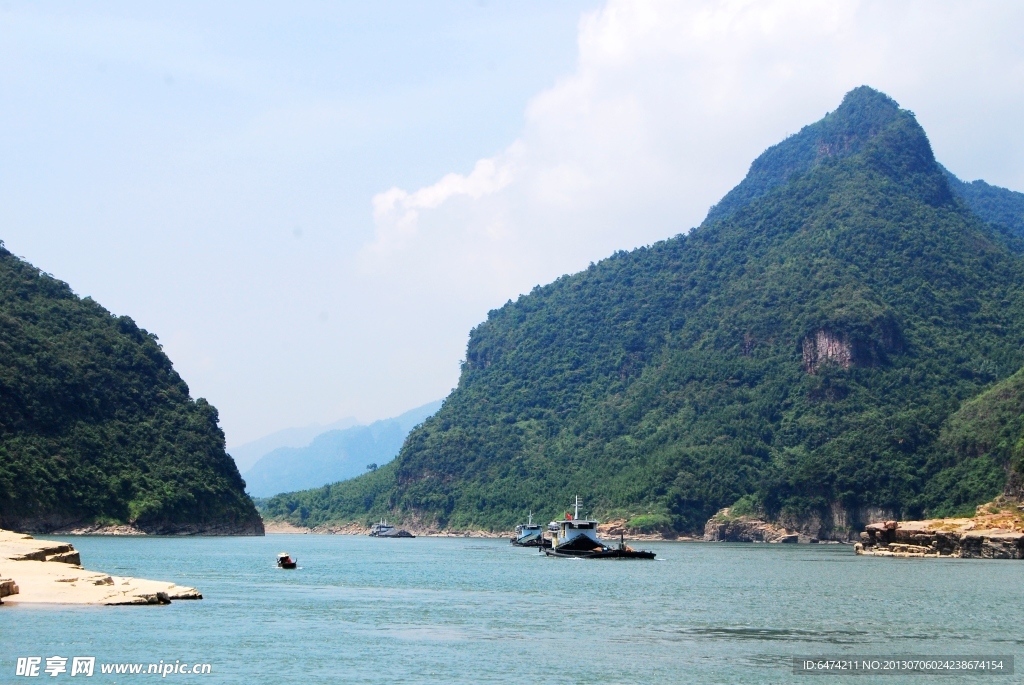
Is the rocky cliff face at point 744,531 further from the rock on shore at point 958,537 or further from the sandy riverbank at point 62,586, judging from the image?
the sandy riverbank at point 62,586

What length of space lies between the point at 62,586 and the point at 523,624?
20.6 meters

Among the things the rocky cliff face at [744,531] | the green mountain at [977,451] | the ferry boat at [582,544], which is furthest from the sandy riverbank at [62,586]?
the rocky cliff face at [744,531]

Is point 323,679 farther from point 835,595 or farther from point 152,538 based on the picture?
point 152,538

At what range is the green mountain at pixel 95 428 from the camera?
13938 cm

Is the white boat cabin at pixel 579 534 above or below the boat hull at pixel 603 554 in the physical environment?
above

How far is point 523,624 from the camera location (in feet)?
187

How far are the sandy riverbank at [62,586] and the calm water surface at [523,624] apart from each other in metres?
0.68

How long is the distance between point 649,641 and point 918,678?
38.0 ft

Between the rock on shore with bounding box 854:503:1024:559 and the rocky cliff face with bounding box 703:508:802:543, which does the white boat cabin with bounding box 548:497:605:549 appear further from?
the rocky cliff face with bounding box 703:508:802:543

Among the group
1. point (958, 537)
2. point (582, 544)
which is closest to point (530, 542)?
point (582, 544)

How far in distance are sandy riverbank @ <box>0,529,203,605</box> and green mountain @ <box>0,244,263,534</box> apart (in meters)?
70.4

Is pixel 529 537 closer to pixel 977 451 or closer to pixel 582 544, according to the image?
pixel 582 544

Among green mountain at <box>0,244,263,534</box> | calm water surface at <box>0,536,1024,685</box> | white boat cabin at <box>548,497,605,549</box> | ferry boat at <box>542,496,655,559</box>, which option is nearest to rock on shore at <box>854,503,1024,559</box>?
calm water surface at <box>0,536,1024,685</box>

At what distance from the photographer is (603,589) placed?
79.8 m
